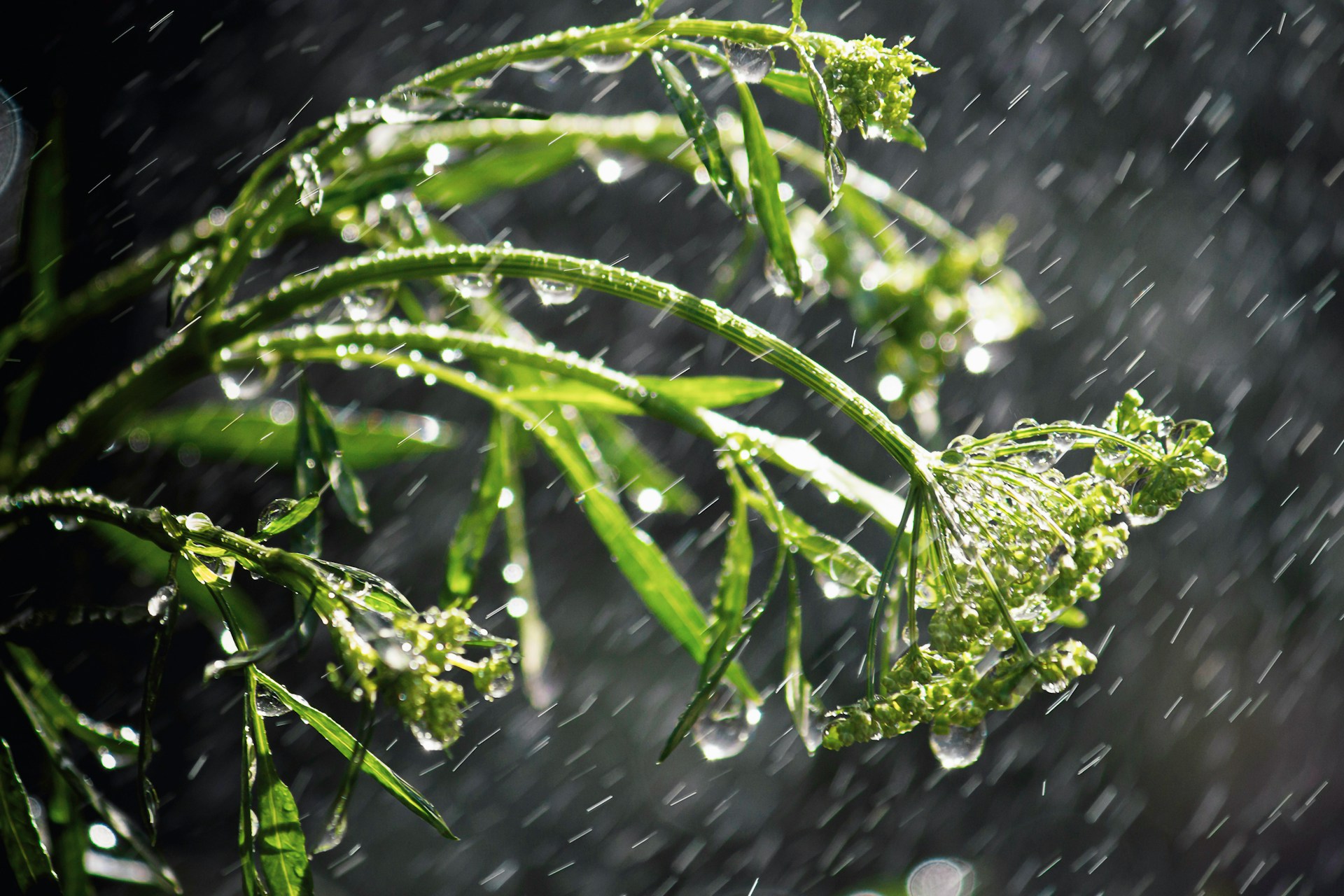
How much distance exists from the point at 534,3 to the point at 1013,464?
110cm

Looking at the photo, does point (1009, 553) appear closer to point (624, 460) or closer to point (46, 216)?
point (624, 460)

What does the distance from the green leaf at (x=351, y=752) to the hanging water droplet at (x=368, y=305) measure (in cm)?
23

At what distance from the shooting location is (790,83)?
0.43 m

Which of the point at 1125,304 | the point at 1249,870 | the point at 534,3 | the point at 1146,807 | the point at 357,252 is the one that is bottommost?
the point at 1249,870

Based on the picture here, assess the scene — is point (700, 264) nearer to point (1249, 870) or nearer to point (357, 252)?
point (357, 252)

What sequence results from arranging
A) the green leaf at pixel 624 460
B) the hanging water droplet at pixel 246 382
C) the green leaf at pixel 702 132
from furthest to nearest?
the green leaf at pixel 624 460 → the hanging water droplet at pixel 246 382 → the green leaf at pixel 702 132

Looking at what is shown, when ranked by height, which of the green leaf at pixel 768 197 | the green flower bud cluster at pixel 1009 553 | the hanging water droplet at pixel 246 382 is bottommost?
the green flower bud cluster at pixel 1009 553

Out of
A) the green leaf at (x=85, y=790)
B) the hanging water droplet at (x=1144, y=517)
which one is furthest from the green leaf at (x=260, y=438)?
the hanging water droplet at (x=1144, y=517)

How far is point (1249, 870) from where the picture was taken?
155 cm

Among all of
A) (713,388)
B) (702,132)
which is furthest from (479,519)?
(702,132)

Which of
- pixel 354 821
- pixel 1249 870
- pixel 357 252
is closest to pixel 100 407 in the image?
pixel 357 252

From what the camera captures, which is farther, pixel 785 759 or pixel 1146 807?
pixel 1146 807

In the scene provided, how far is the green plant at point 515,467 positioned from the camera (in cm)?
33

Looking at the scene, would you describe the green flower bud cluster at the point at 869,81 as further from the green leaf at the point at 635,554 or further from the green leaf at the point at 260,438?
the green leaf at the point at 260,438
